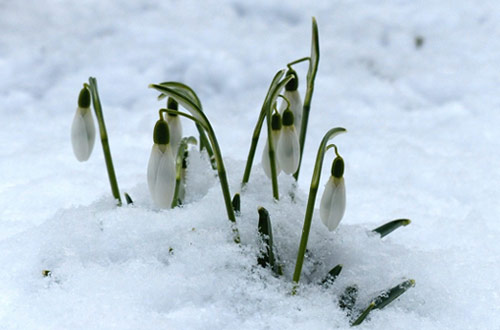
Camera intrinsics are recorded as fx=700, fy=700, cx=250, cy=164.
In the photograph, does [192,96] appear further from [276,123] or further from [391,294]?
[391,294]

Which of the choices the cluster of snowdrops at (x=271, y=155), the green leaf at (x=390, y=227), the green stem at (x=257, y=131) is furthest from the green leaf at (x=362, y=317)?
the green stem at (x=257, y=131)

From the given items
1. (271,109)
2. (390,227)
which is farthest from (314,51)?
(390,227)

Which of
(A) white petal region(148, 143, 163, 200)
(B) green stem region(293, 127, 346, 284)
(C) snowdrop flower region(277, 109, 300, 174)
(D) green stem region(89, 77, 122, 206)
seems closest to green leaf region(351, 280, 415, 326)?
(B) green stem region(293, 127, 346, 284)

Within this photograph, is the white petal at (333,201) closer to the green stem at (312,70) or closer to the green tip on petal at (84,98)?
the green stem at (312,70)

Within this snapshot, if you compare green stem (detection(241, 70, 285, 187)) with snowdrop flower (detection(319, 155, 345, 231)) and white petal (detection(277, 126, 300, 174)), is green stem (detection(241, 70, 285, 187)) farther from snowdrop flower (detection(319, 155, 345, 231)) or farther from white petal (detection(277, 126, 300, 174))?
snowdrop flower (detection(319, 155, 345, 231))

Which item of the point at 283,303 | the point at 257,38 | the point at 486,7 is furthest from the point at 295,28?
the point at 283,303
